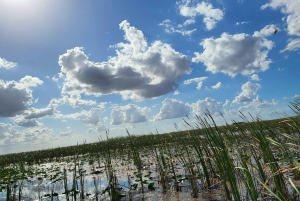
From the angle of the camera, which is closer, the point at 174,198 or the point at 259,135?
the point at 259,135

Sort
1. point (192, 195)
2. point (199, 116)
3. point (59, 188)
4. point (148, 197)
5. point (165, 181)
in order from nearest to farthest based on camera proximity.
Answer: point (199, 116) → point (192, 195) → point (148, 197) → point (165, 181) → point (59, 188)

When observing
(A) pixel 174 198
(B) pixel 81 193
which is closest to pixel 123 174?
(B) pixel 81 193

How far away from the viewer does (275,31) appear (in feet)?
27.9

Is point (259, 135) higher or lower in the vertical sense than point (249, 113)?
lower

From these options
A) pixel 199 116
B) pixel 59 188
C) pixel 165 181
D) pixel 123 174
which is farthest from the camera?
pixel 123 174

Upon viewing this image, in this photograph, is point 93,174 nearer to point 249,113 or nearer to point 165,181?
point 165,181

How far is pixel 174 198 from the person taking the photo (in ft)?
21.3

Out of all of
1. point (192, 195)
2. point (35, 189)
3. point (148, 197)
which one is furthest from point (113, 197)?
point (35, 189)

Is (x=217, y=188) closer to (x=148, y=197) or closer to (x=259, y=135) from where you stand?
(x=148, y=197)

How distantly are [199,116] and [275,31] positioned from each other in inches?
224

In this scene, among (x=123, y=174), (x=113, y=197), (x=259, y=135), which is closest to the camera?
(x=259, y=135)

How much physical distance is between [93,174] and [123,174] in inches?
68.7

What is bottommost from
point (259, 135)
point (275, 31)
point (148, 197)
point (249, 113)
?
point (148, 197)

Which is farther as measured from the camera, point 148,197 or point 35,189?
point 35,189
